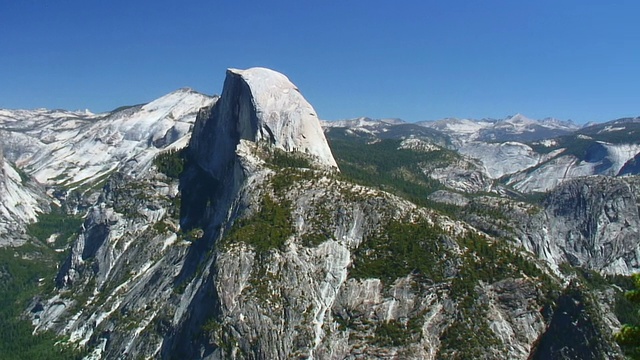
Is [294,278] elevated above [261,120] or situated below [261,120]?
below

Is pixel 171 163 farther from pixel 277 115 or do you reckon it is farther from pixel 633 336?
pixel 633 336

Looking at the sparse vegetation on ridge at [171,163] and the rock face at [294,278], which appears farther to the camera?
the sparse vegetation on ridge at [171,163]

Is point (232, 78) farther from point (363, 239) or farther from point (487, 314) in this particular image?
point (487, 314)

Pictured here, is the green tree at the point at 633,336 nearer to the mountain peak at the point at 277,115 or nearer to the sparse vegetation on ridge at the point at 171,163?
the mountain peak at the point at 277,115

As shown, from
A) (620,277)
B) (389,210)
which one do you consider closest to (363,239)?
(389,210)

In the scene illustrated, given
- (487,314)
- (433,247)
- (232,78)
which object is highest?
(232,78)

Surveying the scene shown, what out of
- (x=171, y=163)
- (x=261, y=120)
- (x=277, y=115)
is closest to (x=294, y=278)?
(x=261, y=120)

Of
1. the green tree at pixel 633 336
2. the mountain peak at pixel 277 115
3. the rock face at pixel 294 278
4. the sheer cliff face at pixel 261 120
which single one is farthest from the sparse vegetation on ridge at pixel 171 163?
the green tree at pixel 633 336

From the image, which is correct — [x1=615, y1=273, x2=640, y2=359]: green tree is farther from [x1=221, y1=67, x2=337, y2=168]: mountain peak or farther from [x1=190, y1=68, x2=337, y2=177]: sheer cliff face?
[x1=221, y1=67, x2=337, y2=168]: mountain peak
